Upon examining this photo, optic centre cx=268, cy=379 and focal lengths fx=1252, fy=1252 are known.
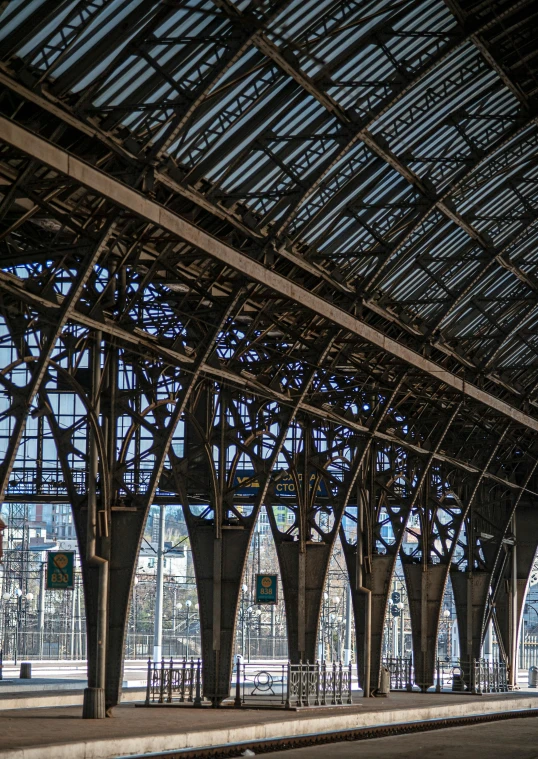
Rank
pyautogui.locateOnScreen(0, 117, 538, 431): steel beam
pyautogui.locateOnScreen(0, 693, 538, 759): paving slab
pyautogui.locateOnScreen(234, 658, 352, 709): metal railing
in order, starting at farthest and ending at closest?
1. pyautogui.locateOnScreen(234, 658, 352, 709): metal railing
2. pyautogui.locateOnScreen(0, 693, 538, 759): paving slab
3. pyautogui.locateOnScreen(0, 117, 538, 431): steel beam

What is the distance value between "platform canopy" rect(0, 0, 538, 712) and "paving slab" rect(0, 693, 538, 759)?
16.0 ft

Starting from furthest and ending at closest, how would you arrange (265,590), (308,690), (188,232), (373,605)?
(265,590) → (373,605) → (308,690) → (188,232)

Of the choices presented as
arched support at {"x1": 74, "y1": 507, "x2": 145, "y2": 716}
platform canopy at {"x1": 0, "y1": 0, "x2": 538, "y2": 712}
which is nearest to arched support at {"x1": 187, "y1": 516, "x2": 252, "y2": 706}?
platform canopy at {"x1": 0, "y1": 0, "x2": 538, "y2": 712}

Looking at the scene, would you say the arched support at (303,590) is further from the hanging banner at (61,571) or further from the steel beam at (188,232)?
the hanging banner at (61,571)

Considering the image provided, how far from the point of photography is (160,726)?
24609mm

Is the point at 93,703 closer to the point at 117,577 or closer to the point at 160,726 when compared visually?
the point at 160,726

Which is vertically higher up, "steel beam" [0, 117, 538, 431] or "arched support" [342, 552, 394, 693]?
"steel beam" [0, 117, 538, 431]

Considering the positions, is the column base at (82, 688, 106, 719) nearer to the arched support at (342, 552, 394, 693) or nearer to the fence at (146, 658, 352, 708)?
the fence at (146, 658, 352, 708)

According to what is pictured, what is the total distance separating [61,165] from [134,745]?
9621mm

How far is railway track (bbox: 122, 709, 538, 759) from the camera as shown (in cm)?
2145

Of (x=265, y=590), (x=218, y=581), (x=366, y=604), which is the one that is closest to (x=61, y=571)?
(x=265, y=590)

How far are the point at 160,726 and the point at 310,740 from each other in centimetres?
321

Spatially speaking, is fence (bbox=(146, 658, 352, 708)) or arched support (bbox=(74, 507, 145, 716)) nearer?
arched support (bbox=(74, 507, 145, 716))

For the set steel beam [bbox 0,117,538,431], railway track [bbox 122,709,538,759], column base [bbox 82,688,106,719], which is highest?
steel beam [bbox 0,117,538,431]
